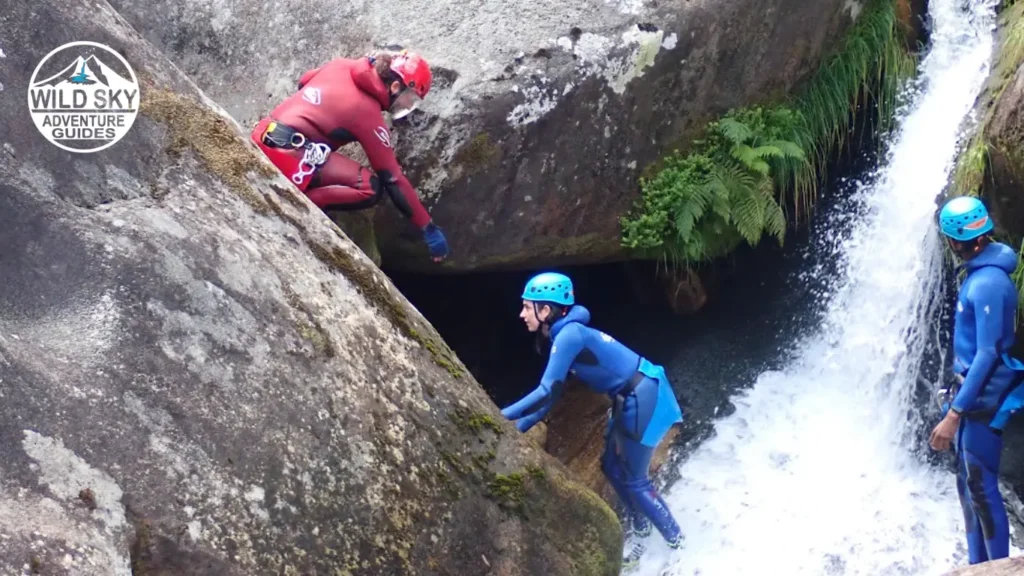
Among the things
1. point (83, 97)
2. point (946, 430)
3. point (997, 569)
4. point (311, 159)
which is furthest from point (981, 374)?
point (83, 97)

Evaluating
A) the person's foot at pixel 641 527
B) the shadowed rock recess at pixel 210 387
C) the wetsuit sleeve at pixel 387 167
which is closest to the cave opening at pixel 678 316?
the person's foot at pixel 641 527

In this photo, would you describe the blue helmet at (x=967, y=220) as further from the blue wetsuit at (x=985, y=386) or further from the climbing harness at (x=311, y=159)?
the climbing harness at (x=311, y=159)

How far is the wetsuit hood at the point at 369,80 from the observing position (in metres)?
5.43

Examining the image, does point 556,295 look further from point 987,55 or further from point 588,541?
point 987,55

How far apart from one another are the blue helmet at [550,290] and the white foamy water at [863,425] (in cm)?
197

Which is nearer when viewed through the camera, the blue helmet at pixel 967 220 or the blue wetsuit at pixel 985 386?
the blue wetsuit at pixel 985 386

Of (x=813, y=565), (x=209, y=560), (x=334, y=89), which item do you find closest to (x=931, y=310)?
(x=813, y=565)

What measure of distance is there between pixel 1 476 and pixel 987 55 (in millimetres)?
7177

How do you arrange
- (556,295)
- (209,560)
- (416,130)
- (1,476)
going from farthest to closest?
(416,130)
(556,295)
(209,560)
(1,476)

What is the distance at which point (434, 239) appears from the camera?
590 cm

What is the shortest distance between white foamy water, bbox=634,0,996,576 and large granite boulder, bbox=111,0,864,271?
1375 mm

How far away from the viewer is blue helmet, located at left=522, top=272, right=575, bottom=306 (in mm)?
5301

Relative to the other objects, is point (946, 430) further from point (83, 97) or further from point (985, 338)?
point (83, 97)

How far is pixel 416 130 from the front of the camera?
20.0 feet
